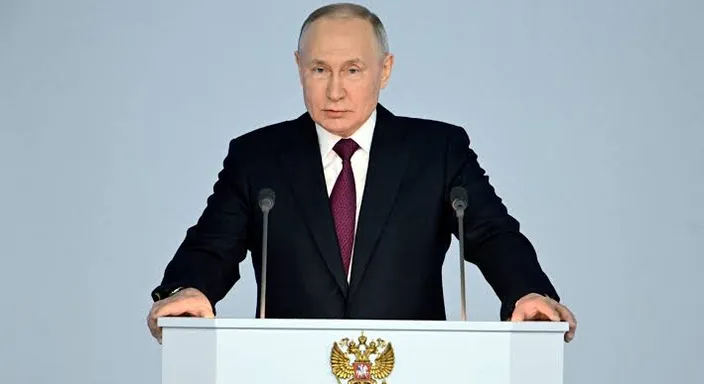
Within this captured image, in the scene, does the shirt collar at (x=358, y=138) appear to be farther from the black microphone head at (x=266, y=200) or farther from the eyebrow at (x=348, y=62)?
the black microphone head at (x=266, y=200)

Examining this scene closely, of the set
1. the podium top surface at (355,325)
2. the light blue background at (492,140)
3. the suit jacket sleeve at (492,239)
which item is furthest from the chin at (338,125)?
the light blue background at (492,140)

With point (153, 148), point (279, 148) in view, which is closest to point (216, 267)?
point (279, 148)

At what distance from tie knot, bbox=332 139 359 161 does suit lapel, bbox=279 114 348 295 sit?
0.05 m

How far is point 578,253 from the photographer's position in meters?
4.91

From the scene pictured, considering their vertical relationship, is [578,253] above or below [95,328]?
above

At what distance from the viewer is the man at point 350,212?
129 inches

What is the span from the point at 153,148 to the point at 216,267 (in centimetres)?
170

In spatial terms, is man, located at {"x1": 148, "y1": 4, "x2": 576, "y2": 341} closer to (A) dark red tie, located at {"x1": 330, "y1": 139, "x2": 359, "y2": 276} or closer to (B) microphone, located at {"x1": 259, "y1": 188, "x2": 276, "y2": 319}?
(A) dark red tie, located at {"x1": 330, "y1": 139, "x2": 359, "y2": 276}

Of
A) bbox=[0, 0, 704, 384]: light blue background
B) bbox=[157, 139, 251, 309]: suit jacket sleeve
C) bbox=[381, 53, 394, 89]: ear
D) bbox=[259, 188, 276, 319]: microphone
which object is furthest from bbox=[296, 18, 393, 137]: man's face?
bbox=[0, 0, 704, 384]: light blue background

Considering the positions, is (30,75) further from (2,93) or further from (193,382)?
(193,382)

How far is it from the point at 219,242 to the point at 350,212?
1.10 ft

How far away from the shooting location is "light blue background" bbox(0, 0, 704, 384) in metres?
4.92

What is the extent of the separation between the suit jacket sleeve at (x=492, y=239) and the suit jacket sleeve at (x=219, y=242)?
0.53m

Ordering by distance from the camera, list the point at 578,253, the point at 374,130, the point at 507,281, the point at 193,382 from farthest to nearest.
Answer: the point at 578,253, the point at 374,130, the point at 507,281, the point at 193,382
